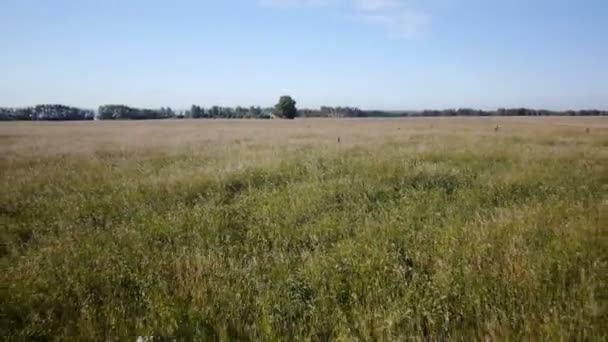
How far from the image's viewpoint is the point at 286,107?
384ft

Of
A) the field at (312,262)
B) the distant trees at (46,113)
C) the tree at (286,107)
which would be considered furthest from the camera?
the tree at (286,107)

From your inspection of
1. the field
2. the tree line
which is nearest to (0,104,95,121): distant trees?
the tree line

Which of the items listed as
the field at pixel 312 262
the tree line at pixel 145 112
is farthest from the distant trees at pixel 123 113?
the field at pixel 312 262

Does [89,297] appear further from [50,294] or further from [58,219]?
[58,219]

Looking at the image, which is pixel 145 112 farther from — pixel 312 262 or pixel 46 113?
pixel 312 262

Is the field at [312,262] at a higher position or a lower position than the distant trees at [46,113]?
lower

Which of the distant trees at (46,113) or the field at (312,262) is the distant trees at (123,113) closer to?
the distant trees at (46,113)

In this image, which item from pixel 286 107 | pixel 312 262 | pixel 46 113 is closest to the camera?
pixel 312 262

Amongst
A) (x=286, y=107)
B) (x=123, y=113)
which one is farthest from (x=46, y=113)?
(x=286, y=107)

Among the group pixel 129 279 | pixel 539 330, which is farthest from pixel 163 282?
pixel 539 330

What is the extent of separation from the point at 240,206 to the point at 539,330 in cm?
603

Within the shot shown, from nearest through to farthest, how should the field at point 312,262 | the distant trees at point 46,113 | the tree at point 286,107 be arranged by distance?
the field at point 312,262 → the distant trees at point 46,113 → the tree at point 286,107

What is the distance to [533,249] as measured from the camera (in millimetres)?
4875

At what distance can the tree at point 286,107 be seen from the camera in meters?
117
